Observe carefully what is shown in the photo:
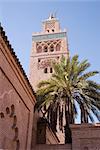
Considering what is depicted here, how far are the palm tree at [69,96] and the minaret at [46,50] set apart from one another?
14260mm

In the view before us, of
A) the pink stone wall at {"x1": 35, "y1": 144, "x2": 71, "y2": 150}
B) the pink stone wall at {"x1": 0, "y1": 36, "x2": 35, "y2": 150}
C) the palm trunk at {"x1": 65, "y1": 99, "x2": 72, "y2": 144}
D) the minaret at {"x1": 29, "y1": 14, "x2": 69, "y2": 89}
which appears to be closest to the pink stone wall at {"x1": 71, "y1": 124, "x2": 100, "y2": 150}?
the pink stone wall at {"x1": 35, "y1": 144, "x2": 71, "y2": 150}

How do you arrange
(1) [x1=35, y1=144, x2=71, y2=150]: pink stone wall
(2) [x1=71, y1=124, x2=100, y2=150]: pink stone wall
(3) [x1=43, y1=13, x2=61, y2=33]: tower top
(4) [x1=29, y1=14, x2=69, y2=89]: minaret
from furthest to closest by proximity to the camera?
(3) [x1=43, y1=13, x2=61, y2=33]: tower top, (4) [x1=29, y1=14, x2=69, y2=89]: minaret, (1) [x1=35, y1=144, x2=71, y2=150]: pink stone wall, (2) [x1=71, y1=124, x2=100, y2=150]: pink stone wall

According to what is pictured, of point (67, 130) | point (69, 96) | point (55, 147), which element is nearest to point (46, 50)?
point (69, 96)

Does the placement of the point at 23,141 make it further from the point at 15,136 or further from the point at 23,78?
the point at 23,78

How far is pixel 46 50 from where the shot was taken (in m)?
31.0

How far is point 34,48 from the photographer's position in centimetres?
3114

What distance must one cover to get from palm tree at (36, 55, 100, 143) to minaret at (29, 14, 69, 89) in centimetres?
1426

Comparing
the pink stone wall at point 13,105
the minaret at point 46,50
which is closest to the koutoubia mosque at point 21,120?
the pink stone wall at point 13,105

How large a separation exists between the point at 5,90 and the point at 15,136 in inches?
72.7

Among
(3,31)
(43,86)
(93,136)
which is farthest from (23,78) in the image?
(43,86)

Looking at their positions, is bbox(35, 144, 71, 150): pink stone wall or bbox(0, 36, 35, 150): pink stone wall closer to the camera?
bbox(0, 36, 35, 150): pink stone wall

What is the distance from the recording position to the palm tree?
42.1 feet

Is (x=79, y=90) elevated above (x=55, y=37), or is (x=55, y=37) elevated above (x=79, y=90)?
(x=55, y=37)

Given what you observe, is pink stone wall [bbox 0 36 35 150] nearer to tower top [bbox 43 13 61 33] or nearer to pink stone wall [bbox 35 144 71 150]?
pink stone wall [bbox 35 144 71 150]
